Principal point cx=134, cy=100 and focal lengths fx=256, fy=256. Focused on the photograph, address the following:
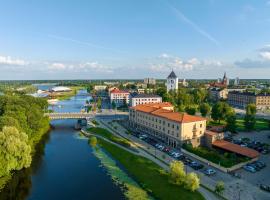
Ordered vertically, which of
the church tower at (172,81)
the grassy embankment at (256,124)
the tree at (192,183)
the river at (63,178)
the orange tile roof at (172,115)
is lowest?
the river at (63,178)

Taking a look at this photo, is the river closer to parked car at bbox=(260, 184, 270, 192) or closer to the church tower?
parked car at bbox=(260, 184, 270, 192)

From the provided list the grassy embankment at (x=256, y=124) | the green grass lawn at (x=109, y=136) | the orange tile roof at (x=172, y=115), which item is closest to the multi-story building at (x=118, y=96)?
the green grass lawn at (x=109, y=136)

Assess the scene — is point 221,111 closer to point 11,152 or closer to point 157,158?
point 157,158

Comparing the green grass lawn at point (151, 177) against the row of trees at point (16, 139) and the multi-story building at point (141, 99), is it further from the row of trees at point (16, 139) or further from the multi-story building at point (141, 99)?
the multi-story building at point (141, 99)

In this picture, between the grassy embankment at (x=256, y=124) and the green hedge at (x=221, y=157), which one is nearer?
the green hedge at (x=221, y=157)

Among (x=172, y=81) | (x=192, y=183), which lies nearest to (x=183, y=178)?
(x=192, y=183)

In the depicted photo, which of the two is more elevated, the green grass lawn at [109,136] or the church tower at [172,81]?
the church tower at [172,81]
